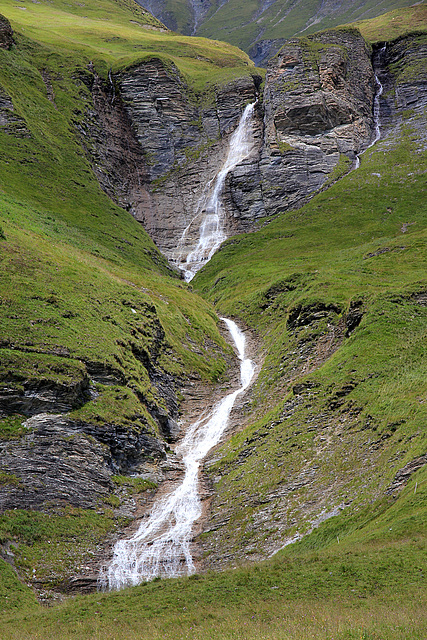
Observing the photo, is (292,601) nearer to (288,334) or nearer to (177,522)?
(177,522)

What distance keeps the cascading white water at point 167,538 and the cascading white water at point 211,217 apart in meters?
58.2

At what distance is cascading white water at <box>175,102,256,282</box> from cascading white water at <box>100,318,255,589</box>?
58.2m

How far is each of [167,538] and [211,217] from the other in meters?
86.7

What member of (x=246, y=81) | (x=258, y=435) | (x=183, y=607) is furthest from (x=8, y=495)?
(x=246, y=81)

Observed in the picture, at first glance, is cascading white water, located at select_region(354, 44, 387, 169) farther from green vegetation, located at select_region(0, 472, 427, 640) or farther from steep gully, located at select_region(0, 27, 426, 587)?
green vegetation, located at select_region(0, 472, 427, 640)

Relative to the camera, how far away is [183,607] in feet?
63.8

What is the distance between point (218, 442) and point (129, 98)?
114 meters

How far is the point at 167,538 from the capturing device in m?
30.7

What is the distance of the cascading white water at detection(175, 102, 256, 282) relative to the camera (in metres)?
102

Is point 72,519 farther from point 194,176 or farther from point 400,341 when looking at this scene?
point 194,176

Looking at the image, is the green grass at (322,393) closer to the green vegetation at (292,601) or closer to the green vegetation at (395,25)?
the green vegetation at (292,601)

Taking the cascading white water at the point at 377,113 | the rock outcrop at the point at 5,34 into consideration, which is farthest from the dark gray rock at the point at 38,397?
the rock outcrop at the point at 5,34

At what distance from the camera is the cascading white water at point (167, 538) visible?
27.7 meters

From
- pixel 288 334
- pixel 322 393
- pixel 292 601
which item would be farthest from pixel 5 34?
pixel 292 601
